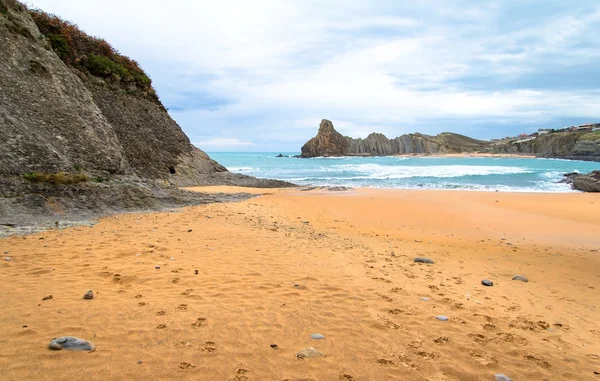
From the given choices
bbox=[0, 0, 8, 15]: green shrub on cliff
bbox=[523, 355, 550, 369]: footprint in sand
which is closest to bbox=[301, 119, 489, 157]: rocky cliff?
bbox=[0, 0, 8, 15]: green shrub on cliff

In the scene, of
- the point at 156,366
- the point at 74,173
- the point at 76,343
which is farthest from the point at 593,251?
the point at 74,173

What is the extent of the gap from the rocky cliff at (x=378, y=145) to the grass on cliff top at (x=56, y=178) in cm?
9440

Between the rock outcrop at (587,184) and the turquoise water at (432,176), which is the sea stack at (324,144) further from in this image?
the rock outcrop at (587,184)

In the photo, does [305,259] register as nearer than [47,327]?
No

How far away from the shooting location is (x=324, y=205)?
1709 centimetres

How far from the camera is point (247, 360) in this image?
10.9ft

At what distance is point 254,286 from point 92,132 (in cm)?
1159

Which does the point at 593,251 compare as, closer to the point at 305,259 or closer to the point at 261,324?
the point at 305,259

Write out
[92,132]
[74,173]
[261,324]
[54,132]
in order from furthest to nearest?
[92,132] < [54,132] < [74,173] < [261,324]

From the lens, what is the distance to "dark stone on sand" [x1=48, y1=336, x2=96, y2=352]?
10.6 ft

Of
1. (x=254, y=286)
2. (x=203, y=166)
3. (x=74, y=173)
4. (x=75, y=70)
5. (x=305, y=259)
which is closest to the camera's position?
(x=254, y=286)

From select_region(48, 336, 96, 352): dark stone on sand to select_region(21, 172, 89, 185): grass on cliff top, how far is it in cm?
893

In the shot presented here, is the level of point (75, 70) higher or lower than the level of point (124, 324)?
higher

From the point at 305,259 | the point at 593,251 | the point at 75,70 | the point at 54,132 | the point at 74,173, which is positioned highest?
the point at 75,70
